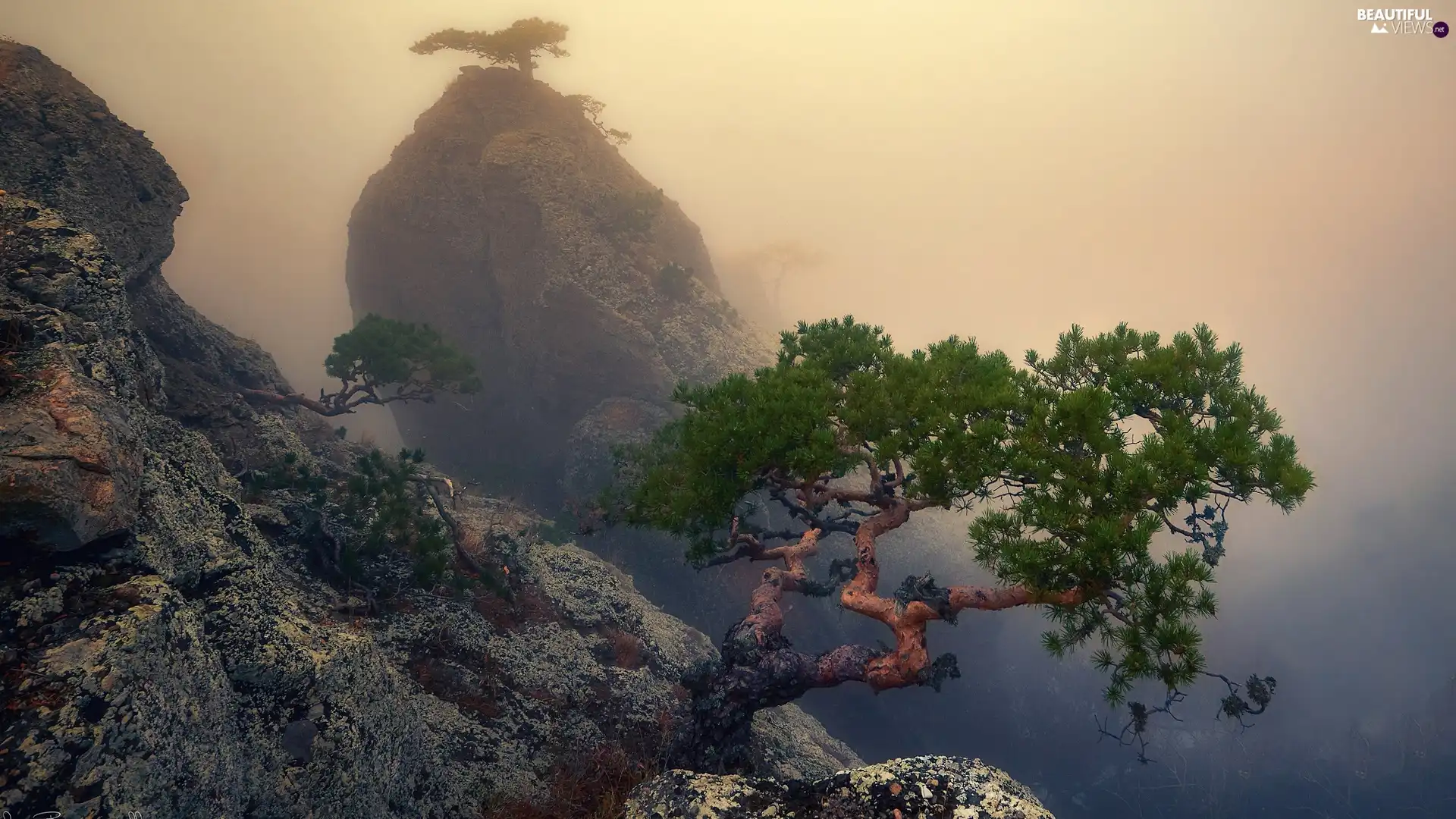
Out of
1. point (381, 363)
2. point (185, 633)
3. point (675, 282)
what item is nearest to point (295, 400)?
point (381, 363)

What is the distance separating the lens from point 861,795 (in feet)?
22.7

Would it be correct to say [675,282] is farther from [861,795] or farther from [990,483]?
[861,795]

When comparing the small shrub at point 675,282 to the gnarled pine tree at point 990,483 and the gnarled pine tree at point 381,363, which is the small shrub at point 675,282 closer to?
the gnarled pine tree at point 381,363

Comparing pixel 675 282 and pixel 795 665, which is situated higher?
pixel 675 282

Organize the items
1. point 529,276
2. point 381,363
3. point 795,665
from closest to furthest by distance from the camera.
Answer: point 795,665 < point 381,363 < point 529,276

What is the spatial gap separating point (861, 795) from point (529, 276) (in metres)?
38.5

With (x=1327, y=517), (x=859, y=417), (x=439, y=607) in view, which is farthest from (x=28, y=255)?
(x=1327, y=517)

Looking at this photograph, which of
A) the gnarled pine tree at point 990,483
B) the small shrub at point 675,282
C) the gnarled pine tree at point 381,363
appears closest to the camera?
the gnarled pine tree at point 990,483

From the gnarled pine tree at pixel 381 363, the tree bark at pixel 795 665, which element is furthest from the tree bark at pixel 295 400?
the tree bark at pixel 795 665

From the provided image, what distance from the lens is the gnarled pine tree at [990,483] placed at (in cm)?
800

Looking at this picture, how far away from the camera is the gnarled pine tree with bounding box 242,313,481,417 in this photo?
24875mm

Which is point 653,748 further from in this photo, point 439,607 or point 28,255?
point 28,255

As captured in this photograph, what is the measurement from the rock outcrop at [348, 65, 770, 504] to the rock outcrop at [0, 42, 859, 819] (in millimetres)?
22055

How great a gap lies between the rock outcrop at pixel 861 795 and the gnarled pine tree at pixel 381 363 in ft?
72.3
